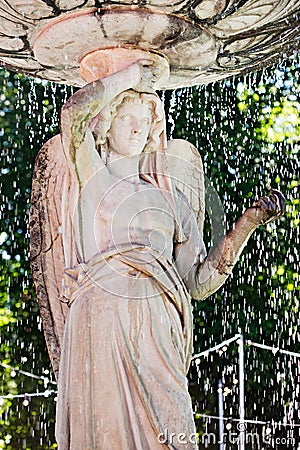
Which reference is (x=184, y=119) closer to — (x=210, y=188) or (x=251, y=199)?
(x=251, y=199)

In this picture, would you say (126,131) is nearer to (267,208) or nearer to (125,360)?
(267,208)

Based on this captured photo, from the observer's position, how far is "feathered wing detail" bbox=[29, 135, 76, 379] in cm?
548

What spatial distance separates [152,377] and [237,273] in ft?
22.0

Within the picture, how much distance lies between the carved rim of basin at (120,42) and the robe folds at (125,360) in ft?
3.26

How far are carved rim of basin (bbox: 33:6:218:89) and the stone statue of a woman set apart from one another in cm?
16

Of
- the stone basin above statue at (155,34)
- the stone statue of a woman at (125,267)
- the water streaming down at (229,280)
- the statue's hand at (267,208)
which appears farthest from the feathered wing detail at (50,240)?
the water streaming down at (229,280)

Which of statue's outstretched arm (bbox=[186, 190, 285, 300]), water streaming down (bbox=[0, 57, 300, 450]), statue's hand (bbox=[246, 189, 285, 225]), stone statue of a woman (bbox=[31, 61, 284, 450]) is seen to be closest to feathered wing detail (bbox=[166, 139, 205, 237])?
stone statue of a woman (bbox=[31, 61, 284, 450])

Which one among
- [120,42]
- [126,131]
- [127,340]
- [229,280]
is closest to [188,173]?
[126,131]

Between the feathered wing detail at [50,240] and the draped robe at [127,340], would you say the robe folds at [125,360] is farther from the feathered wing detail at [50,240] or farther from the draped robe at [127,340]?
the feathered wing detail at [50,240]

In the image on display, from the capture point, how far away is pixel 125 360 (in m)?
4.92

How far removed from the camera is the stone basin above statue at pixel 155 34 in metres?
4.98

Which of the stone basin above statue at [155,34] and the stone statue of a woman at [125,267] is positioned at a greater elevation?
the stone basin above statue at [155,34]

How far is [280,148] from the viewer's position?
477 inches

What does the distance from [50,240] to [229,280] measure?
6071 mm
